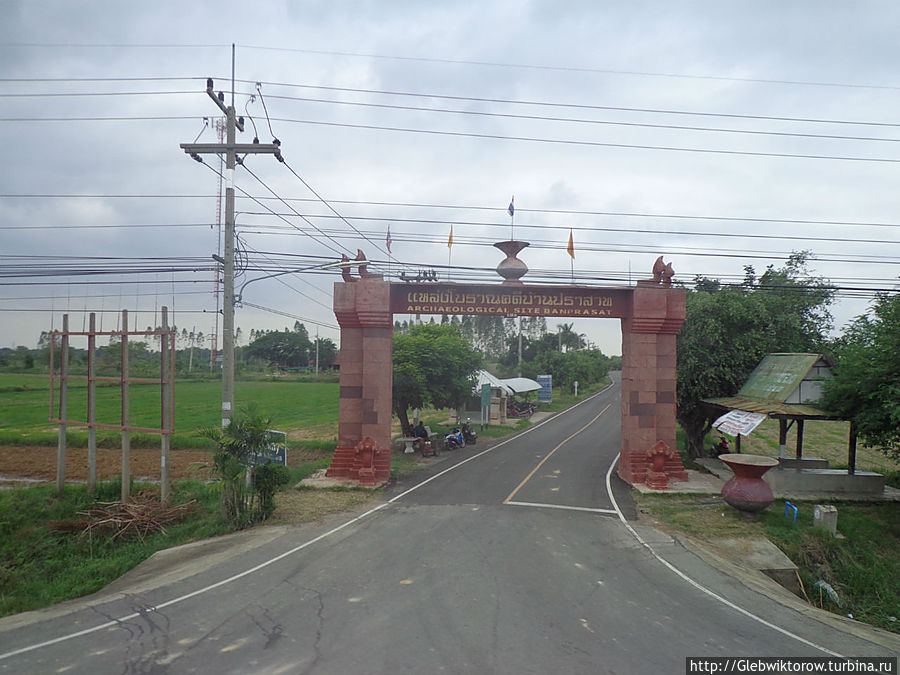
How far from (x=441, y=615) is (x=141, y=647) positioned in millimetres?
4224

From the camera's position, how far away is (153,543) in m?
12.9

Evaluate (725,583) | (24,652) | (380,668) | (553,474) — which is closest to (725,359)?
(553,474)

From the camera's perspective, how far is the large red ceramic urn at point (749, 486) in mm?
14047

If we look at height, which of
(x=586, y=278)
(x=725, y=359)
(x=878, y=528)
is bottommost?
(x=878, y=528)

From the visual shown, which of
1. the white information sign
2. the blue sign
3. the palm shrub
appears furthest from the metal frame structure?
the blue sign

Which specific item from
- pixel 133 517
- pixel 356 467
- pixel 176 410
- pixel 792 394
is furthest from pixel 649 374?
pixel 176 410

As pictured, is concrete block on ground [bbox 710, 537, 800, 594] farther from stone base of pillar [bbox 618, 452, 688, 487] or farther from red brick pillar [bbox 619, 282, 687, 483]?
red brick pillar [bbox 619, 282, 687, 483]

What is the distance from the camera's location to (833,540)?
13016mm

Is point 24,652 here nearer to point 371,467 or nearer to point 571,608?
point 571,608

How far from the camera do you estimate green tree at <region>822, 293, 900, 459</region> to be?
14.7 meters

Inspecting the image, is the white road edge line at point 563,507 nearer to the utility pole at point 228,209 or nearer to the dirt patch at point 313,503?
the dirt patch at point 313,503

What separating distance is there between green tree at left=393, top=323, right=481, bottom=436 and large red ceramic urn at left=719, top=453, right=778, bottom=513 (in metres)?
14.3

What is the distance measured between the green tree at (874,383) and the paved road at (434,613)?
26.3 ft

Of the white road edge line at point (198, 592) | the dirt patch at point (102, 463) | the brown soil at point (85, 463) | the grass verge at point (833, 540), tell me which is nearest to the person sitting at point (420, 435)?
the dirt patch at point (102, 463)
